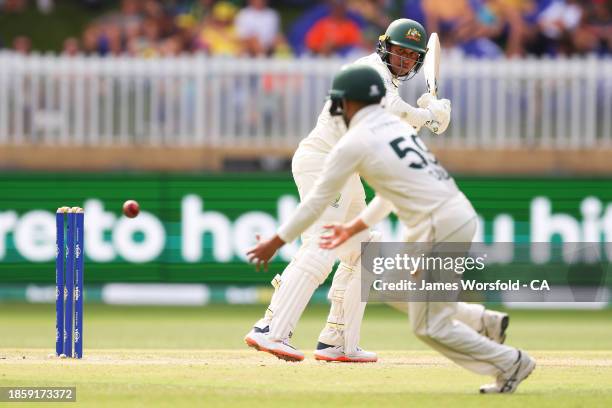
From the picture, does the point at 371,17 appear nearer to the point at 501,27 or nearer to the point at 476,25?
the point at 476,25

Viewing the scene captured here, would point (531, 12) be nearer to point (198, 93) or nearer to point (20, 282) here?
point (198, 93)

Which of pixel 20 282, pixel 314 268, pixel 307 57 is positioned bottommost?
pixel 20 282

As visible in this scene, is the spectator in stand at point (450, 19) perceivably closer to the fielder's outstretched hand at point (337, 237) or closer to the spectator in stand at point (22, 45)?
the spectator in stand at point (22, 45)

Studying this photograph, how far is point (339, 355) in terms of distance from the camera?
8977 millimetres

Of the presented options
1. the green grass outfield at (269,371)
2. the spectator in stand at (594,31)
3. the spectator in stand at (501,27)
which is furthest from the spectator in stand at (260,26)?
the green grass outfield at (269,371)

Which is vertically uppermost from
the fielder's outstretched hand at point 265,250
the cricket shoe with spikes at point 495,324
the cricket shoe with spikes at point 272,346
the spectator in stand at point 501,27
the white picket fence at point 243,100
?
the spectator in stand at point 501,27

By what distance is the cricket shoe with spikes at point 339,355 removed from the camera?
8.96m

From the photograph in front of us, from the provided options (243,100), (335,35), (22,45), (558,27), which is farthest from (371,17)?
(22,45)

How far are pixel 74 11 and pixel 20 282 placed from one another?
509cm

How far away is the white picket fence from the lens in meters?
15.4

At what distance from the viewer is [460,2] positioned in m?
17.0

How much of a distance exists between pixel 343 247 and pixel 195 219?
6.30 metres

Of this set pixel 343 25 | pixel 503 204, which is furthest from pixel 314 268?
pixel 343 25

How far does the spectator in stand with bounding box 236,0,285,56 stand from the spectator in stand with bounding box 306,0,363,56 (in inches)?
15.9
